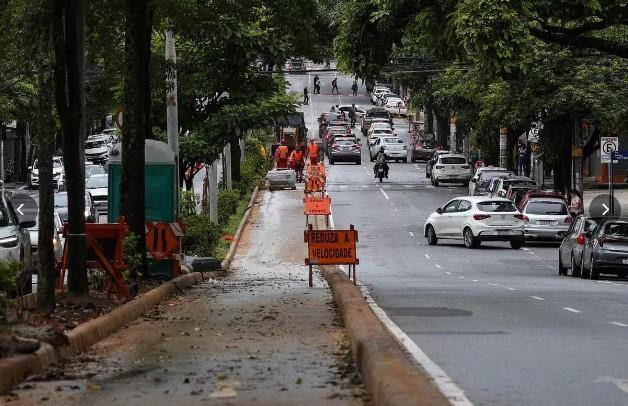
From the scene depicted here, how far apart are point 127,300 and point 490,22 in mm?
9164

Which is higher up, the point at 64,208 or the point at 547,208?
the point at 64,208

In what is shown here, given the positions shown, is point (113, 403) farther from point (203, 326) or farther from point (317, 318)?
point (317, 318)

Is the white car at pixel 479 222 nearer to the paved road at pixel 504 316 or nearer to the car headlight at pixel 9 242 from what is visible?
the paved road at pixel 504 316

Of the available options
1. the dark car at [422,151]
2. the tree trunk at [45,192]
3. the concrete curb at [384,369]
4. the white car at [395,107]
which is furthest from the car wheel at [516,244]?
the white car at [395,107]

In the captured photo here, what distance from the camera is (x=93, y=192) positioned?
50.3 m

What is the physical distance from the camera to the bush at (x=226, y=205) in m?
49.1

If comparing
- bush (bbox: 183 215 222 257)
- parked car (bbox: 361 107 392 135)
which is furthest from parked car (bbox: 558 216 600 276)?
parked car (bbox: 361 107 392 135)

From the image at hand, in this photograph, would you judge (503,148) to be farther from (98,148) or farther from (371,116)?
(371,116)

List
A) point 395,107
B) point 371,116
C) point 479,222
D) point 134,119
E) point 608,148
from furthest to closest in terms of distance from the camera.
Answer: point 395,107 < point 371,116 < point 479,222 < point 608,148 < point 134,119

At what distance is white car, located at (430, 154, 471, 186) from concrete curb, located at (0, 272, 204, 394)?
49.5 metres

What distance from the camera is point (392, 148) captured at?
90.3 m

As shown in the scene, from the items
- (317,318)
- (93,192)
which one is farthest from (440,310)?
(93,192)

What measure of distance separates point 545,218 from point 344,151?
43057 millimetres

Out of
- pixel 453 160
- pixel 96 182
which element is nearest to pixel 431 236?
pixel 96 182
